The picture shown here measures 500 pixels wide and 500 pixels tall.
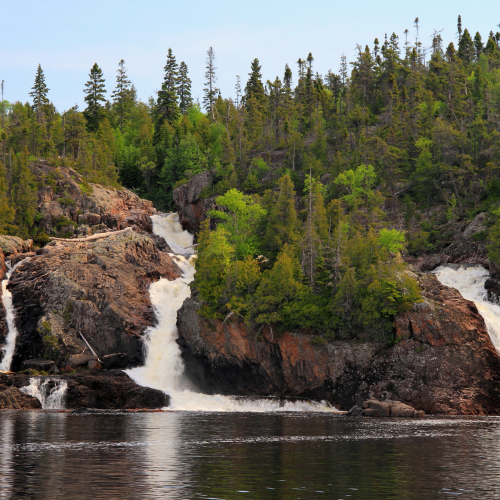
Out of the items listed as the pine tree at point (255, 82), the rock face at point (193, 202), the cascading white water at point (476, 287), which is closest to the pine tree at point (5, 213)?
the rock face at point (193, 202)

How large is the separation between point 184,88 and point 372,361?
135m

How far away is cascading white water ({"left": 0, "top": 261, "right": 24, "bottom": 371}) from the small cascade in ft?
27.4

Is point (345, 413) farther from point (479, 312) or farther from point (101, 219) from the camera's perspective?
point (101, 219)

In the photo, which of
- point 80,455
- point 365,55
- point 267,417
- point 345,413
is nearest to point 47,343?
point 267,417

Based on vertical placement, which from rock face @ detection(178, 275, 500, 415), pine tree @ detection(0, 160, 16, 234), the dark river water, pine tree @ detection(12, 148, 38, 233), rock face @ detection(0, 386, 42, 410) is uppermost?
pine tree @ detection(12, 148, 38, 233)

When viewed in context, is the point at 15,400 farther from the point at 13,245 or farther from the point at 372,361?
the point at 372,361

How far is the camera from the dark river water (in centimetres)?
2412

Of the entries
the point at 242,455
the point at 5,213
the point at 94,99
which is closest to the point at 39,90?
the point at 94,99

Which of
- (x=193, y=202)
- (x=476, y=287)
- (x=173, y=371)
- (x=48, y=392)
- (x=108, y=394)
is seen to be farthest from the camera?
(x=193, y=202)

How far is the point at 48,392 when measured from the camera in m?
66.0

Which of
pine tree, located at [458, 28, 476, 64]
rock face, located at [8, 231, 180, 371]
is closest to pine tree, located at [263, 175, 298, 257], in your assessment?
rock face, located at [8, 231, 180, 371]

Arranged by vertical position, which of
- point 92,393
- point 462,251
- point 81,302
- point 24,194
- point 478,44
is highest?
point 478,44

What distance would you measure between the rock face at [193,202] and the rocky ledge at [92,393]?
159ft

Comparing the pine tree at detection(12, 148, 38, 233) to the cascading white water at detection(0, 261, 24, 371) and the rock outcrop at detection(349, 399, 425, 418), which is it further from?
the rock outcrop at detection(349, 399, 425, 418)
